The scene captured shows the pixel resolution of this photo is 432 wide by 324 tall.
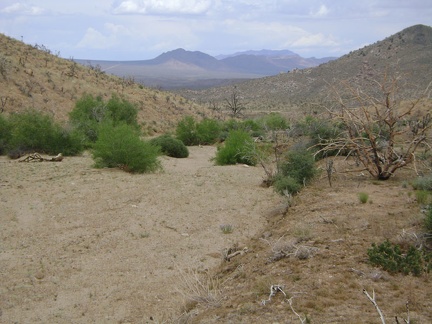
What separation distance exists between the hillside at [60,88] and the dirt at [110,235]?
18972 mm

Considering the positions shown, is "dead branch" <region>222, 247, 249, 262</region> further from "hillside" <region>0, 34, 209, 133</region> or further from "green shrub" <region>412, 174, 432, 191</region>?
"hillside" <region>0, 34, 209, 133</region>

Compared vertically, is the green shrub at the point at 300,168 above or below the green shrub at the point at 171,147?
above

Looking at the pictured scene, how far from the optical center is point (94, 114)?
31.7 metres

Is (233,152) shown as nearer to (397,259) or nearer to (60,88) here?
(397,259)

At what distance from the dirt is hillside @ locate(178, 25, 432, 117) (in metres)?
47.9

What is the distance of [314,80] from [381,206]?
7254 cm

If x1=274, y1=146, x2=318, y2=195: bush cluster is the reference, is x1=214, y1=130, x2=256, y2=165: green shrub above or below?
below

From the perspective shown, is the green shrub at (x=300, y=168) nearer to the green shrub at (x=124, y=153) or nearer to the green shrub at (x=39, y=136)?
the green shrub at (x=124, y=153)

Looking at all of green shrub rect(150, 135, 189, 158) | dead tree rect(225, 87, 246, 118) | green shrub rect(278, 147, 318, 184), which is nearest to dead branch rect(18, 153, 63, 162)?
green shrub rect(150, 135, 189, 158)

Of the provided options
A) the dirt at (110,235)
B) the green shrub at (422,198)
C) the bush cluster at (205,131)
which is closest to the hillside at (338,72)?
the bush cluster at (205,131)

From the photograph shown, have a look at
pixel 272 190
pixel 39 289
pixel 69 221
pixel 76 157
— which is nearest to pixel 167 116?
pixel 76 157

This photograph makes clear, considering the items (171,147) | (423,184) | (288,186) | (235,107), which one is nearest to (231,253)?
(288,186)

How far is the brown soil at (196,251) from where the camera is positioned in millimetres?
6980

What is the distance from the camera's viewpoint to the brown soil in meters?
6.98
